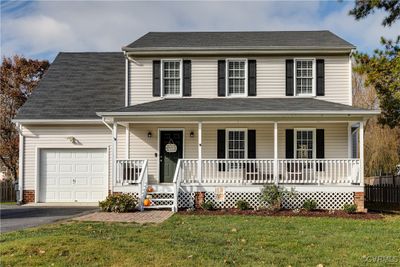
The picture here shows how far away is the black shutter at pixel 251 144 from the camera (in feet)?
57.0

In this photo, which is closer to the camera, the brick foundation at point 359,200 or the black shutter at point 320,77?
the brick foundation at point 359,200

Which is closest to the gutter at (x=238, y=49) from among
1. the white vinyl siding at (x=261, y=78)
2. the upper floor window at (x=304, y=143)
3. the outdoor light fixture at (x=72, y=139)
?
the white vinyl siding at (x=261, y=78)

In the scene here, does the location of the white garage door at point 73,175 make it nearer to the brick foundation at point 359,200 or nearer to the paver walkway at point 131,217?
the paver walkway at point 131,217

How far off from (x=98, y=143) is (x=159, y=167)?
8.83 feet

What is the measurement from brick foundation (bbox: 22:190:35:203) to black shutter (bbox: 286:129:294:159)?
10.3 meters

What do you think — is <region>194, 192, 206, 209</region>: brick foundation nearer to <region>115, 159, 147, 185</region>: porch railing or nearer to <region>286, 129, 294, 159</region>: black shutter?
<region>115, 159, 147, 185</region>: porch railing

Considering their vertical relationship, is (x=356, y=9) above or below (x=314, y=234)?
above

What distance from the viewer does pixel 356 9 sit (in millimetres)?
15508

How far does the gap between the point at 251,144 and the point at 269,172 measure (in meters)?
1.60

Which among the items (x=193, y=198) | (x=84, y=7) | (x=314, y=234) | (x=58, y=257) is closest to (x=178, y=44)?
(x=84, y=7)

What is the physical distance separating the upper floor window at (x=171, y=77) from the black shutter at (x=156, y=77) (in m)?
0.16

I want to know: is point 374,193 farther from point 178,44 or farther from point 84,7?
point 84,7

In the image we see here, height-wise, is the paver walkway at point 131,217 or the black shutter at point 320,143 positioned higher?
the black shutter at point 320,143

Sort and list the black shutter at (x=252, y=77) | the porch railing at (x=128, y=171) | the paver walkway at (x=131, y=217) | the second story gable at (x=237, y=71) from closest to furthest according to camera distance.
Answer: the paver walkway at (x=131, y=217) < the porch railing at (x=128, y=171) < the second story gable at (x=237, y=71) < the black shutter at (x=252, y=77)
